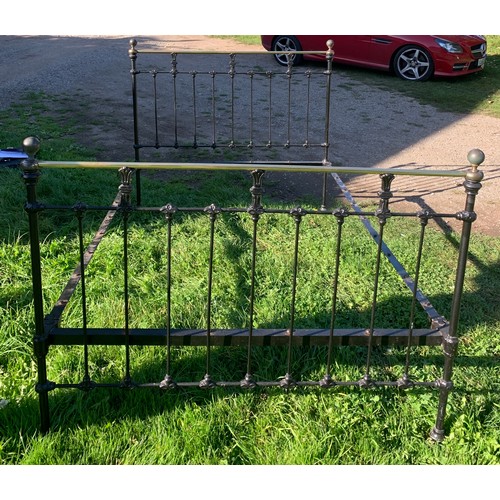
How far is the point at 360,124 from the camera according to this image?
940cm

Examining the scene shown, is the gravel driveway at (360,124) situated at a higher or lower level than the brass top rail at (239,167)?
lower

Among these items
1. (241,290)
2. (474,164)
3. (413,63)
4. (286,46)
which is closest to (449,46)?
(413,63)

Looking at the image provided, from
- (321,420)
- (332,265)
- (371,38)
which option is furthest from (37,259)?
(371,38)

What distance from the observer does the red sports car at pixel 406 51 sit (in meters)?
12.0

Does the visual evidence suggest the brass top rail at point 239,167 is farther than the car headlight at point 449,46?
No

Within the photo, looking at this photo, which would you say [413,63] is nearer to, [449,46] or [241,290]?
[449,46]

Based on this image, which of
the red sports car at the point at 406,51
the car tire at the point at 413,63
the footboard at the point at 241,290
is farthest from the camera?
the car tire at the point at 413,63

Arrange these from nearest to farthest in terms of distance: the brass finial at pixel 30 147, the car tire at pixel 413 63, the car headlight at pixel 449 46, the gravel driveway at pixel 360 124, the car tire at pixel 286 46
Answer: the brass finial at pixel 30 147, the gravel driveway at pixel 360 124, the car headlight at pixel 449 46, the car tire at pixel 413 63, the car tire at pixel 286 46

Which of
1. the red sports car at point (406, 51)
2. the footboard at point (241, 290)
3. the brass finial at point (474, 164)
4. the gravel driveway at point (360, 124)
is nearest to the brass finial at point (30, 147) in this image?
the footboard at point (241, 290)

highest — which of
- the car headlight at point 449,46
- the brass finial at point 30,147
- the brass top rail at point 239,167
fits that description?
the car headlight at point 449,46

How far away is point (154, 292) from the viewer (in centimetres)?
414

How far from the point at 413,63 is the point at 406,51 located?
288mm

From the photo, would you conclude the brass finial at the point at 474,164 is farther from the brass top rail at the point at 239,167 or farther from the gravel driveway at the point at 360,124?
the gravel driveway at the point at 360,124

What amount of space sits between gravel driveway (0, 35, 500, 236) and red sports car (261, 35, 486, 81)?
0.55 m
